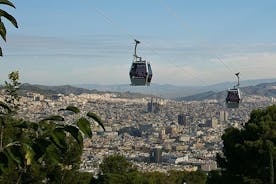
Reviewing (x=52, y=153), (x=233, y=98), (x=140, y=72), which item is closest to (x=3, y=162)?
(x=52, y=153)

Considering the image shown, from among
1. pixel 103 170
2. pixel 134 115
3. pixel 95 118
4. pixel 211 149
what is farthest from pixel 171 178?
pixel 134 115

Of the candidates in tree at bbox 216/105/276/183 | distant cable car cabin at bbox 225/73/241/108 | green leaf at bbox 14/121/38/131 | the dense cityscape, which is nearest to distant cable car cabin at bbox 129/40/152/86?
tree at bbox 216/105/276/183

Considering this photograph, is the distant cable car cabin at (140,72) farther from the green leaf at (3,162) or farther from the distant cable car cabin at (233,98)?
the green leaf at (3,162)

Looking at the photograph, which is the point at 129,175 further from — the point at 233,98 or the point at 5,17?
the point at 5,17

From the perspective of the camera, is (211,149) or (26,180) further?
(211,149)

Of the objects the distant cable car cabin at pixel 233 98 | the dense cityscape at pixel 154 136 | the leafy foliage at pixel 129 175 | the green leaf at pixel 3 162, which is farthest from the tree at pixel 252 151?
the dense cityscape at pixel 154 136

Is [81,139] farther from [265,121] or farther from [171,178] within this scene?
[171,178]

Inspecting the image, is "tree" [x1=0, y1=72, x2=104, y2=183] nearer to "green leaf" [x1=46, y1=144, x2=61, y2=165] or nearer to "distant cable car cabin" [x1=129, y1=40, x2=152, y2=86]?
"green leaf" [x1=46, y1=144, x2=61, y2=165]
